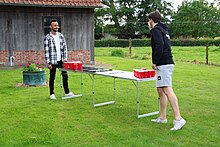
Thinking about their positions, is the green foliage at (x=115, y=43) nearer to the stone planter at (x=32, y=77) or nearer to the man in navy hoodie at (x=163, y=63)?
the stone planter at (x=32, y=77)

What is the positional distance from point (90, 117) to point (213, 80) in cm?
568

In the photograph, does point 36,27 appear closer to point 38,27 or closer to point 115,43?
point 38,27

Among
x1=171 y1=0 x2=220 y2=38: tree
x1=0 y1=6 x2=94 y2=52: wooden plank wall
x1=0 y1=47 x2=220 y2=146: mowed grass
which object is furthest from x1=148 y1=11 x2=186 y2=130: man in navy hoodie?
x1=171 y1=0 x2=220 y2=38: tree

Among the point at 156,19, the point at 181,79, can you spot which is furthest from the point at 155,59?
the point at 181,79

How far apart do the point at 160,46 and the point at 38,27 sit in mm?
11021

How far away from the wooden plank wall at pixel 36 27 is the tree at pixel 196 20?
35.4 meters

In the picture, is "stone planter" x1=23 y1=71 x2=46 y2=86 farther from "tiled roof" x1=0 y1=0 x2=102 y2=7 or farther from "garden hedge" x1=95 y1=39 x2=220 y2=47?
"garden hedge" x1=95 y1=39 x2=220 y2=47

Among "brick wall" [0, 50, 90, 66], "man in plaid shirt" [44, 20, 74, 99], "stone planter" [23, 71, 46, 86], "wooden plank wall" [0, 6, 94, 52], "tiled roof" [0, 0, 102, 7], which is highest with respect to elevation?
"tiled roof" [0, 0, 102, 7]

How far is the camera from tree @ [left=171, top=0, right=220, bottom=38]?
5178cm

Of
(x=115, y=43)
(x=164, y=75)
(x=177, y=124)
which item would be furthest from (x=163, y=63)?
(x=115, y=43)

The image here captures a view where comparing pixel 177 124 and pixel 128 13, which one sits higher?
pixel 128 13

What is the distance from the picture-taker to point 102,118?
6.64 metres

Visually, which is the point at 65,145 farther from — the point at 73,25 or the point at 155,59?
the point at 73,25

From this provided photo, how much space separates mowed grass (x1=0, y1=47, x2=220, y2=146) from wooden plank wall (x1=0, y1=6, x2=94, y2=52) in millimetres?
5836
